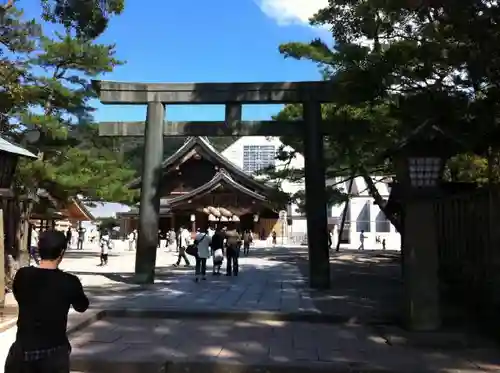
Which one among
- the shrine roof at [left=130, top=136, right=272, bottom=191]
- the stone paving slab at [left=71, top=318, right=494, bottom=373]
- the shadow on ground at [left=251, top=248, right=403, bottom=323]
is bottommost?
the stone paving slab at [left=71, top=318, right=494, bottom=373]

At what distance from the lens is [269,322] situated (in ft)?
27.7

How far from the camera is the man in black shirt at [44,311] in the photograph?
10.6ft

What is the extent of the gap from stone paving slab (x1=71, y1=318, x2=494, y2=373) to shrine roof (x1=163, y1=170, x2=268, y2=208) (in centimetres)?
2822

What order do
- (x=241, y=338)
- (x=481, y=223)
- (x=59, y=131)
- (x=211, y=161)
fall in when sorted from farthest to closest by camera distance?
(x=211, y=161), (x=59, y=131), (x=481, y=223), (x=241, y=338)

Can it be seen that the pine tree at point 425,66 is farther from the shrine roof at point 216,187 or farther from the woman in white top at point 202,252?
the shrine roof at point 216,187

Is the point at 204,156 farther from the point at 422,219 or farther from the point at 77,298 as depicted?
the point at 77,298

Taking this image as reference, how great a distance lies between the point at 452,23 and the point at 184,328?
5.76 meters

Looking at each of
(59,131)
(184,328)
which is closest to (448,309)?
(184,328)

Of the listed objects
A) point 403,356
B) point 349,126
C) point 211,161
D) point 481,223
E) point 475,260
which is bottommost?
point 403,356

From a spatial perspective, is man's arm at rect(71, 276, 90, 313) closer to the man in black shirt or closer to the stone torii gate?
the man in black shirt

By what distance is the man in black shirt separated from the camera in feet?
10.6

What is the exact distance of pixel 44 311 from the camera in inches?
129

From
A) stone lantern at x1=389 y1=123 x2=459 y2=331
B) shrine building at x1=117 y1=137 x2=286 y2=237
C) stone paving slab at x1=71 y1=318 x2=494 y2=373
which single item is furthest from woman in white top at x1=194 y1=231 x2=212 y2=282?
shrine building at x1=117 y1=137 x2=286 y2=237

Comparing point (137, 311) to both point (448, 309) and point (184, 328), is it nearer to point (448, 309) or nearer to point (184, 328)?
point (184, 328)
